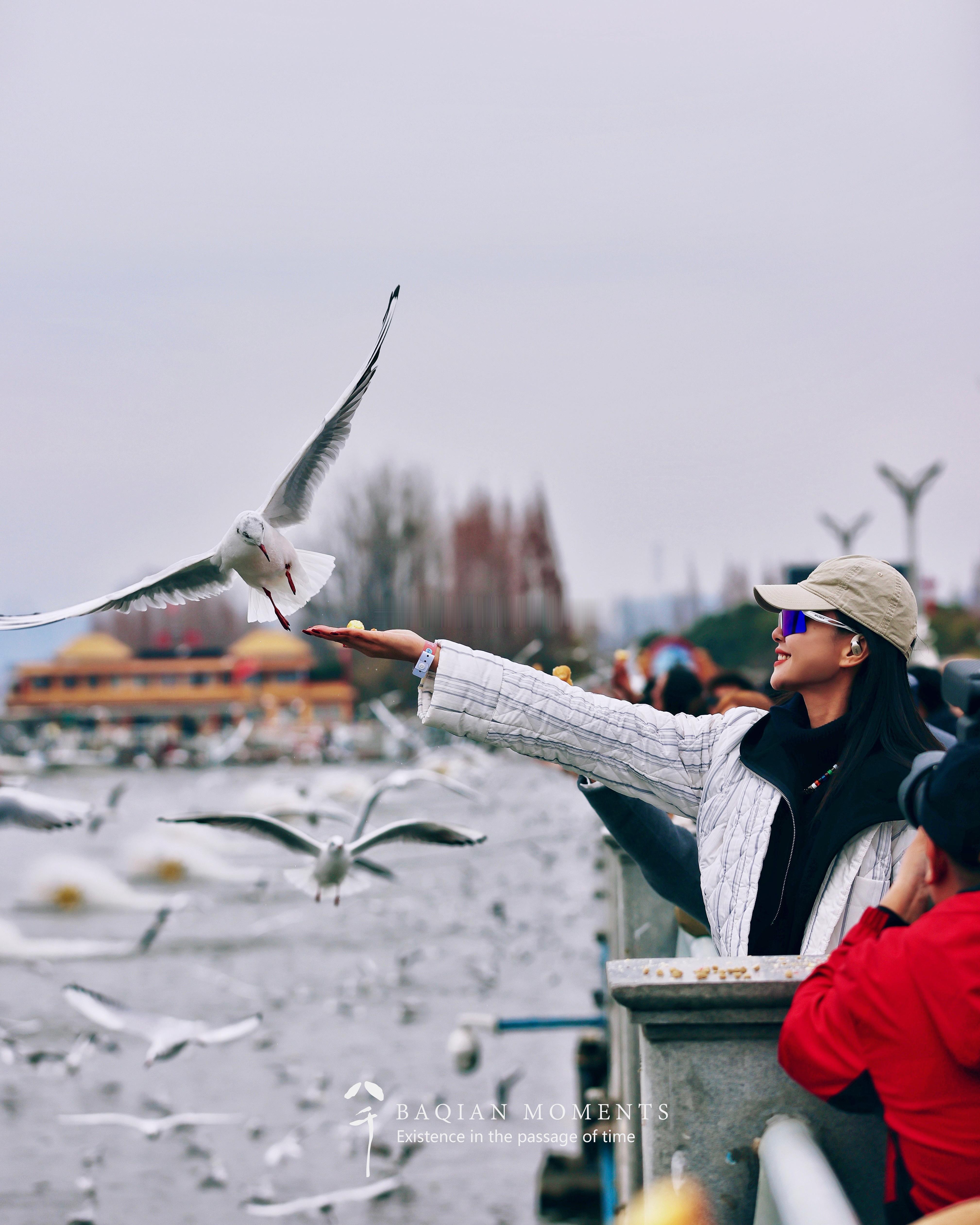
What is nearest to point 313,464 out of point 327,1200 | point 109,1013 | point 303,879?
point 303,879

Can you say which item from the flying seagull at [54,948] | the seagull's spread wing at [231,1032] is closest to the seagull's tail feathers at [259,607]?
the seagull's spread wing at [231,1032]

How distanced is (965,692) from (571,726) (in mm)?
859

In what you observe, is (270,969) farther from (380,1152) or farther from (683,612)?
Result: (683,612)

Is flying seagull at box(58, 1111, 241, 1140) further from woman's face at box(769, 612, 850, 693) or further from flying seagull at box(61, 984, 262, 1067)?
woman's face at box(769, 612, 850, 693)

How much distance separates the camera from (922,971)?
5.44 ft

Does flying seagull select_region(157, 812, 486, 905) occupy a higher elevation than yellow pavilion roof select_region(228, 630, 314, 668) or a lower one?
higher

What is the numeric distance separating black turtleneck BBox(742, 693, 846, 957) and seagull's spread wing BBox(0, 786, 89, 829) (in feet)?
13.0

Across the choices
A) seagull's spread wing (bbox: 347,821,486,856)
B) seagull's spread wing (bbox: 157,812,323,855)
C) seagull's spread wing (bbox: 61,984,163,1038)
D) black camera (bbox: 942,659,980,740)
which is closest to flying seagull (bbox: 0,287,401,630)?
seagull's spread wing (bbox: 157,812,323,855)

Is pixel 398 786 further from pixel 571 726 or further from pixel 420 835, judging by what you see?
pixel 571 726

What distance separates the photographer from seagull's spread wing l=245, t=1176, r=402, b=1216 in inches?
627

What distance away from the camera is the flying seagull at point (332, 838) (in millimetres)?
4332

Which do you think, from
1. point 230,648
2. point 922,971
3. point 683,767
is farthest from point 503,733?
point 230,648

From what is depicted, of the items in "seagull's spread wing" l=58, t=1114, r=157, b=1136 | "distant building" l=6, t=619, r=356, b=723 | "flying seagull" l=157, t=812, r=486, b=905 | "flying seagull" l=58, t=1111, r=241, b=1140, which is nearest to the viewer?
"flying seagull" l=157, t=812, r=486, b=905

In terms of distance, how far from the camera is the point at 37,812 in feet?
18.4
